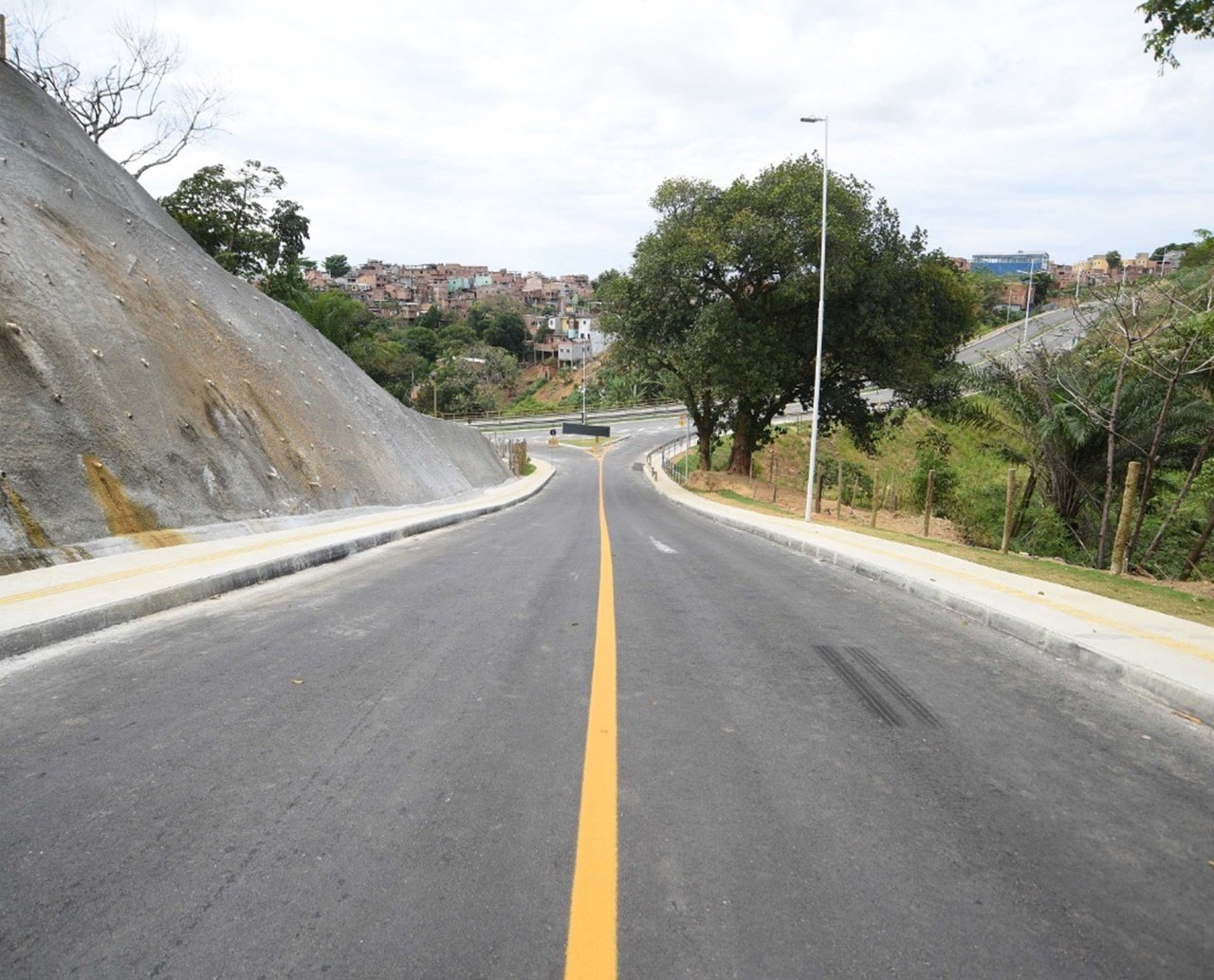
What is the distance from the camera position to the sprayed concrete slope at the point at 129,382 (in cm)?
796

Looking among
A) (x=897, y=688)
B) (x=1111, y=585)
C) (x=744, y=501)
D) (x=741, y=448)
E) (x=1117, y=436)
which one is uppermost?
(x=1117, y=436)

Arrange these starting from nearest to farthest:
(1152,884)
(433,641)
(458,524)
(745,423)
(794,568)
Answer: (1152,884) < (433,641) < (794,568) < (458,524) < (745,423)

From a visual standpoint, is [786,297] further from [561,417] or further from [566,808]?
[561,417]

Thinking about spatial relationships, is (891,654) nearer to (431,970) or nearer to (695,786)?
(695,786)

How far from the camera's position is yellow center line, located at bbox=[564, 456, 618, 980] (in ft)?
6.70

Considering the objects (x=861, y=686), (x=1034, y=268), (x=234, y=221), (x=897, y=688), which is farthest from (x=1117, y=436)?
(x=1034, y=268)

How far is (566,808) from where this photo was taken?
283cm

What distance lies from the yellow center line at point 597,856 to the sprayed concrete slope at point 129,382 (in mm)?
6512

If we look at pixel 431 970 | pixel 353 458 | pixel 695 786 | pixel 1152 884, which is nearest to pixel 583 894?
pixel 431 970

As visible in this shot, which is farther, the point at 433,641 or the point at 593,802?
the point at 433,641

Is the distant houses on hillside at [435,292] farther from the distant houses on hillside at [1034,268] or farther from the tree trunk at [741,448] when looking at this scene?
the tree trunk at [741,448]

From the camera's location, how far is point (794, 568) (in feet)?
32.9

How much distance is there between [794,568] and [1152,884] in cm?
756

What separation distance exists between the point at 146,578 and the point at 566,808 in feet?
18.6
